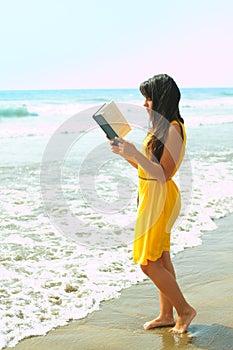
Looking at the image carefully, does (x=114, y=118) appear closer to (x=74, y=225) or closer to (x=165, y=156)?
(x=165, y=156)

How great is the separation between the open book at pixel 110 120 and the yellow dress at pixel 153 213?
9.2 inches

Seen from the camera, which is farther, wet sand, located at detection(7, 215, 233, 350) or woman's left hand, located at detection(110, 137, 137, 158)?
wet sand, located at detection(7, 215, 233, 350)

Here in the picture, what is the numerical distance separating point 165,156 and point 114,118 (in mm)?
405

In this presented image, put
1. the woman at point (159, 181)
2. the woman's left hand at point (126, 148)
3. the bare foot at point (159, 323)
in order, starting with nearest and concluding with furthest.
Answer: the woman's left hand at point (126, 148) < the woman at point (159, 181) < the bare foot at point (159, 323)

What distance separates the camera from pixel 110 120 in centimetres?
335

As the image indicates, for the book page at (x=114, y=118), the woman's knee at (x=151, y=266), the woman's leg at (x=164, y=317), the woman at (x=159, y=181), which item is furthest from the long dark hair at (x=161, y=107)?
the woman's leg at (x=164, y=317)

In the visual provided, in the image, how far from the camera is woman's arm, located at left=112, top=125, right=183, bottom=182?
10.9 ft

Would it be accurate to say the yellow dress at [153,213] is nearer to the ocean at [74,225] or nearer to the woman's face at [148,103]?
the woman's face at [148,103]

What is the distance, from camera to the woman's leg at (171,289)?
3.63 metres

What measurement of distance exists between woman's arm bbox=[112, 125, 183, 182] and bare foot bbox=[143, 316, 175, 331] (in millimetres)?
1073

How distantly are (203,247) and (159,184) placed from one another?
8.30 feet

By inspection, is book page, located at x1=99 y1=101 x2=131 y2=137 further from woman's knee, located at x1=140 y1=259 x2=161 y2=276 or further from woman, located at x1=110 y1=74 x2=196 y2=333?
woman's knee, located at x1=140 y1=259 x2=161 y2=276

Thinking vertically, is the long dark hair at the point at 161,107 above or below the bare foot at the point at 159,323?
above

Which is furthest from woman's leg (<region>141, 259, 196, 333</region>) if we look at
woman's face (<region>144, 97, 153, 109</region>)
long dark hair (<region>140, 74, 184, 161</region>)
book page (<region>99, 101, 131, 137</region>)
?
woman's face (<region>144, 97, 153, 109</region>)
